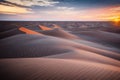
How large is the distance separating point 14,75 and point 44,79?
3.09 ft

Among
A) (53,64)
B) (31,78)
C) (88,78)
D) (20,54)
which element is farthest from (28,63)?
(20,54)

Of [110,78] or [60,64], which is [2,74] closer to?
[60,64]

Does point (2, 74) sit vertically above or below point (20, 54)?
above

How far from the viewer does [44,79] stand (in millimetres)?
4699

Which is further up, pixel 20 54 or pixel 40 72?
pixel 40 72

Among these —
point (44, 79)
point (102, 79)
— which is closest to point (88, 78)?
point (102, 79)

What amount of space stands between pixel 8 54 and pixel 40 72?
221 inches

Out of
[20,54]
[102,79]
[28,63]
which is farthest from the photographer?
[20,54]

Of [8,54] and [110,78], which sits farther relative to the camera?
[8,54]

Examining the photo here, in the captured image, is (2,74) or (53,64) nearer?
(2,74)

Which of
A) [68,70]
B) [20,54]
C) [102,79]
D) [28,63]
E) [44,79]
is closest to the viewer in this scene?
[44,79]

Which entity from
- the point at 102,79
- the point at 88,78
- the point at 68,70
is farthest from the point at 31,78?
the point at 102,79

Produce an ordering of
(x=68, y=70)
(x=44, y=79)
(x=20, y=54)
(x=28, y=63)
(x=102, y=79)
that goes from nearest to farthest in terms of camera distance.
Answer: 1. (x=44, y=79)
2. (x=102, y=79)
3. (x=68, y=70)
4. (x=28, y=63)
5. (x=20, y=54)

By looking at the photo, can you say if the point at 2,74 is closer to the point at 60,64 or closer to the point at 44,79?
the point at 44,79
